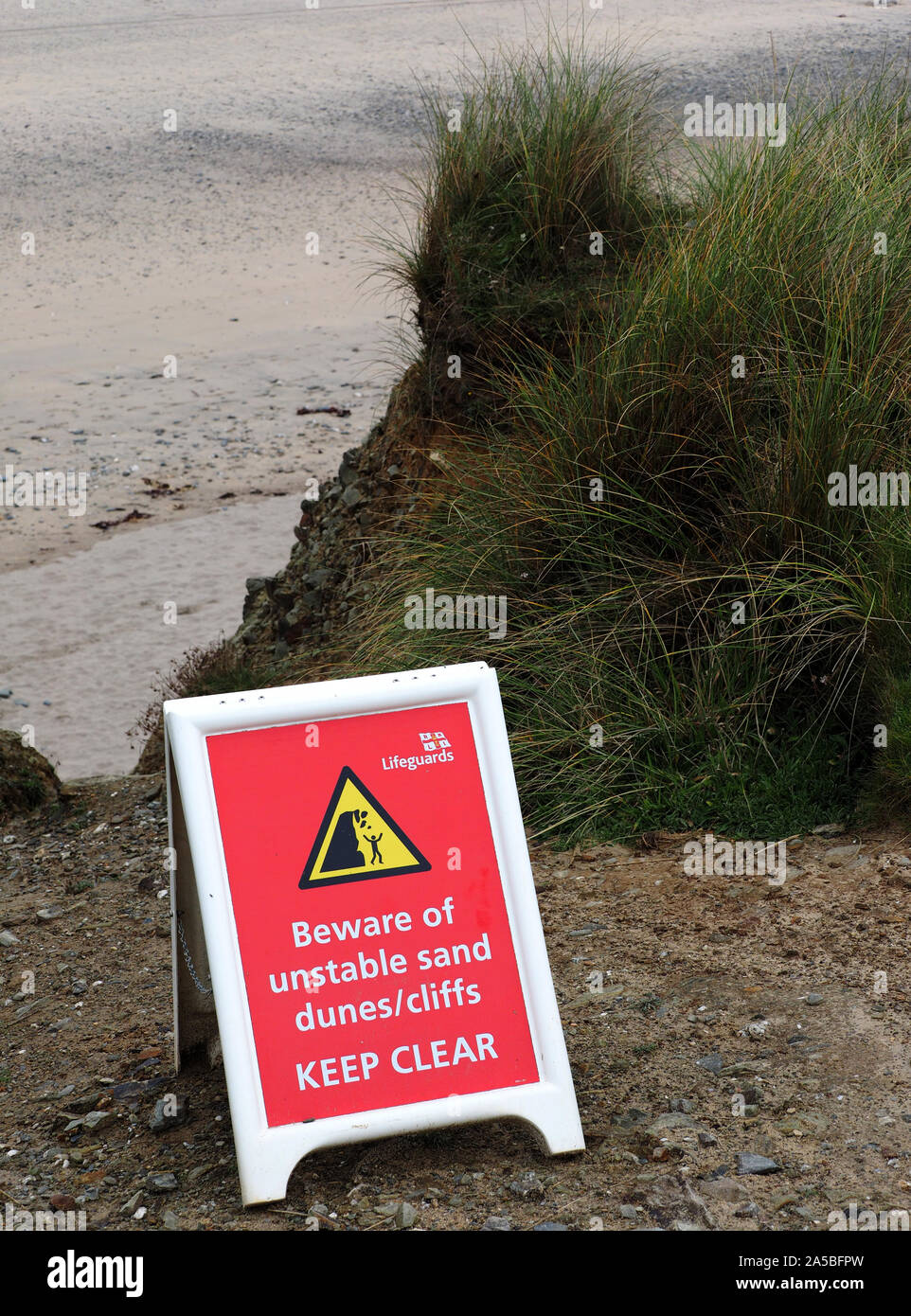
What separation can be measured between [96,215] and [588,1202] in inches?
715

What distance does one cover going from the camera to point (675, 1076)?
283 centimetres

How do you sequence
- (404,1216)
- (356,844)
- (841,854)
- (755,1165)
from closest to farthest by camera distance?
(404,1216) → (755,1165) → (356,844) → (841,854)

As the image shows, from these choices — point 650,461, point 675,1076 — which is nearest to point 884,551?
point 650,461

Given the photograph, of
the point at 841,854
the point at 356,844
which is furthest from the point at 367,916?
the point at 841,854

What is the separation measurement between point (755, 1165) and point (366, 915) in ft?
2.80

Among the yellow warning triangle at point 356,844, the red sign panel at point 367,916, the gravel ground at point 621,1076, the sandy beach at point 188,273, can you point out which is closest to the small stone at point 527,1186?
the gravel ground at point 621,1076

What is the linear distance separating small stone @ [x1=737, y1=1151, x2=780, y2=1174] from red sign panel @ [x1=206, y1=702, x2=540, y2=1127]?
16.0 inches

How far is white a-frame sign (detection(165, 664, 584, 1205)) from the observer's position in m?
2.47

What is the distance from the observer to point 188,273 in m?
17.2

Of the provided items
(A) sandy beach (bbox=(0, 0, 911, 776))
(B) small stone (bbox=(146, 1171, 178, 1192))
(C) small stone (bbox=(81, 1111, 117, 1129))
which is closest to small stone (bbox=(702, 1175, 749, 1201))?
(B) small stone (bbox=(146, 1171, 178, 1192))

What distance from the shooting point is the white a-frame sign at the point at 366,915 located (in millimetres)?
2471

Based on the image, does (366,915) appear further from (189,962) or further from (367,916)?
(189,962)

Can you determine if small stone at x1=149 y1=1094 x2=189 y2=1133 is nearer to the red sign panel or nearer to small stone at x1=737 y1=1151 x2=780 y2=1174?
the red sign panel

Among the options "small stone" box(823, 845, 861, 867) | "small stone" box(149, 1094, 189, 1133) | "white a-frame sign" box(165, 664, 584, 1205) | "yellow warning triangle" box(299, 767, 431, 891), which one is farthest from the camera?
"small stone" box(823, 845, 861, 867)
